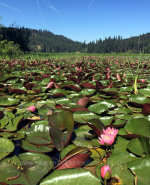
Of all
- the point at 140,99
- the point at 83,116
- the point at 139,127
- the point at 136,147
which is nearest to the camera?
the point at 136,147

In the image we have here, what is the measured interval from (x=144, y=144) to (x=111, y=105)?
0.59 m

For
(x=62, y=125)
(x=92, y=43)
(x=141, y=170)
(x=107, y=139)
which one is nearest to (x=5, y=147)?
(x=62, y=125)

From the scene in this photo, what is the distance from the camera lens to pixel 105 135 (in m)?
0.76

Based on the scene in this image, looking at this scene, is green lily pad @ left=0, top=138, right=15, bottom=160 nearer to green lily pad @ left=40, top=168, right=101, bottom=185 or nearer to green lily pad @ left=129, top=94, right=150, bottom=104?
green lily pad @ left=40, top=168, right=101, bottom=185

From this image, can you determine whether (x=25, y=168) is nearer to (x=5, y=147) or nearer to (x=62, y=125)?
(x=5, y=147)

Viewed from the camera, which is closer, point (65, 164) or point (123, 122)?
point (65, 164)

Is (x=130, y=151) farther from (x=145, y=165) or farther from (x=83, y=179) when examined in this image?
(x=83, y=179)

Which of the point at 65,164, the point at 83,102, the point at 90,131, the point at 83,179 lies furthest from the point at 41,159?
the point at 83,102

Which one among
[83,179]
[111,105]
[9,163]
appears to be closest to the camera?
[83,179]

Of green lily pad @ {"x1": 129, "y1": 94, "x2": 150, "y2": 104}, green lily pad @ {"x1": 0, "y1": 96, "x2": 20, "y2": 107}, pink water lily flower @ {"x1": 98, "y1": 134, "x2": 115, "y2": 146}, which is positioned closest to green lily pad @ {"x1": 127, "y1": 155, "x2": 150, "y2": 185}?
pink water lily flower @ {"x1": 98, "y1": 134, "x2": 115, "y2": 146}

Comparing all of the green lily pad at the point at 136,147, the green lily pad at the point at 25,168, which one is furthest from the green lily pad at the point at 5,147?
the green lily pad at the point at 136,147

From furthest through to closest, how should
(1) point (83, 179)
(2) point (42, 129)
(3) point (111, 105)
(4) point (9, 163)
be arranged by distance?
1. (3) point (111, 105)
2. (2) point (42, 129)
3. (4) point (9, 163)
4. (1) point (83, 179)

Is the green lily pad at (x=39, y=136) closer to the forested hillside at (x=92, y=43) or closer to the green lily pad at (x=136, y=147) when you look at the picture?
the green lily pad at (x=136, y=147)

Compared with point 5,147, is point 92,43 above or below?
above
